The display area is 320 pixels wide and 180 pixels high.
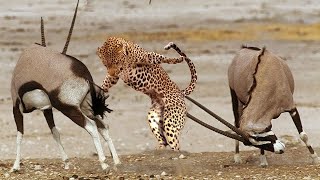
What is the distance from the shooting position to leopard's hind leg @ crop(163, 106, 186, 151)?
365 inches

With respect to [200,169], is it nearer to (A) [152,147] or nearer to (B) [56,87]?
(B) [56,87]

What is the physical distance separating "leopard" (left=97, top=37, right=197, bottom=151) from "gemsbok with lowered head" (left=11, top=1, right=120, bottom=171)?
25.7 inches

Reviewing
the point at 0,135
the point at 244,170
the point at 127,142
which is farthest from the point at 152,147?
the point at 244,170

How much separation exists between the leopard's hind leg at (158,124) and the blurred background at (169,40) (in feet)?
8.84

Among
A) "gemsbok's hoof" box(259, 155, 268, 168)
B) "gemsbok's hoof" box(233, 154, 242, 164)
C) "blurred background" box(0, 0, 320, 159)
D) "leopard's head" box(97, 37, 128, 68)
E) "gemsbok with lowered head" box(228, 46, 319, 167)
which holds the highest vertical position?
"leopard's head" box(97, 37, 128, 68)

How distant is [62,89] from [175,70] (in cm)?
1242

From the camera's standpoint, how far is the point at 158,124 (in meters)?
9.41

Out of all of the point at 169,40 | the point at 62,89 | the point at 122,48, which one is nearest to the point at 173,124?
the point at 122,48

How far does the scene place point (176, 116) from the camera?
9367 mm

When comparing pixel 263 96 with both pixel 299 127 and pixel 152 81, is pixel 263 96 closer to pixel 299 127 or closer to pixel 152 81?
pixel 299 127

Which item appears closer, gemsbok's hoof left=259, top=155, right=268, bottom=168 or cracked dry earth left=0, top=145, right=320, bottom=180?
cracked dry earth left=0, top=145, right=320, bottom=180

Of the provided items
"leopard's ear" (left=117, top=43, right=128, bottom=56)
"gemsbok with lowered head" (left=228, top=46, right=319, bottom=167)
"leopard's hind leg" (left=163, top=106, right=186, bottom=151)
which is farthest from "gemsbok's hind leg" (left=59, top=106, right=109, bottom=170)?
"gemsbok with lowered head" (left=228, top=46, right=319, bottom=167)

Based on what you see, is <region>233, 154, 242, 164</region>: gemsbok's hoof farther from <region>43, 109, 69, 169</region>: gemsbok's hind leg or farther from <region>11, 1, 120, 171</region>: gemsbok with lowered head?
<region>43, 109, 69, 169</region>: gemsbok's hind leg

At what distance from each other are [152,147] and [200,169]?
340cm
